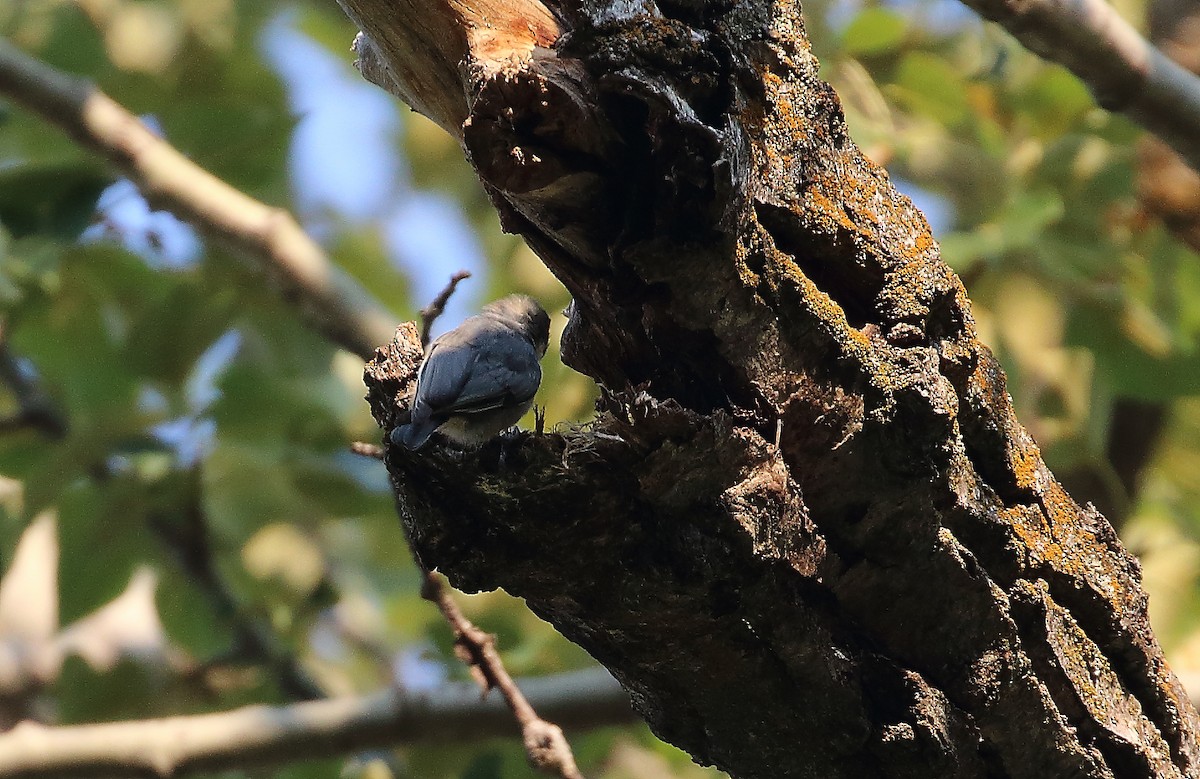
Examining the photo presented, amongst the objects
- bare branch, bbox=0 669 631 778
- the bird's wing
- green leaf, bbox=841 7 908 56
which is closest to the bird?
the bird's wing

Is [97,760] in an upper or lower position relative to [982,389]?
lower

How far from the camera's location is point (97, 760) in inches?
133

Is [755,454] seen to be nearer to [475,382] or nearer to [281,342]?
[475,382]

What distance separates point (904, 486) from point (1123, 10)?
374 centimetres

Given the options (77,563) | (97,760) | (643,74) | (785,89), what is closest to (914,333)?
(785,89)

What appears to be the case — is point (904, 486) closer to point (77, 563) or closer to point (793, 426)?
point (793, 426)

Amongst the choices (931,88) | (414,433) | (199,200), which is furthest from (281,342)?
(414,433)

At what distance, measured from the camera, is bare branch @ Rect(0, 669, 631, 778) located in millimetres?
3355

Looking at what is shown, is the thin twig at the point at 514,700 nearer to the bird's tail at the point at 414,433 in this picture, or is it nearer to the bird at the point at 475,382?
the bird at the point at 475,382

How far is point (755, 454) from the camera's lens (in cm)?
150

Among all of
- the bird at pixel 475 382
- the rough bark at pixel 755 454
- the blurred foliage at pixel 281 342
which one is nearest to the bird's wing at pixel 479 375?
the bird at pixel 475 382

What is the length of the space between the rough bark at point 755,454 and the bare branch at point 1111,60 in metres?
1.09

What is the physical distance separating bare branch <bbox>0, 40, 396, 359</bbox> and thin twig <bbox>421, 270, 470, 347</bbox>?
50.4 inches

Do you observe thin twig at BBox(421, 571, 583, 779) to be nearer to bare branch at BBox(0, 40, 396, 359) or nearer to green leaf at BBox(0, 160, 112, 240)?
bare branch at BBox(0, 40, 396, 359)
